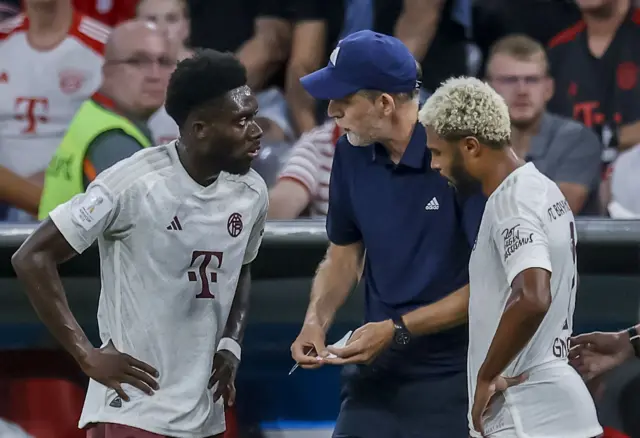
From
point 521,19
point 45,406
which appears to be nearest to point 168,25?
point 521,19

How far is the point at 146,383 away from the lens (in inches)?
111

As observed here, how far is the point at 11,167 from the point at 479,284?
254 centimetres

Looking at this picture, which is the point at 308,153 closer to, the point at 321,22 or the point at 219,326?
the point at 321,22

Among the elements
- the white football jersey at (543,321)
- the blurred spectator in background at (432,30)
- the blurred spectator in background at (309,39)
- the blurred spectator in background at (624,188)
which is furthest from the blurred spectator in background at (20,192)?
the white football jersey at (543,321)

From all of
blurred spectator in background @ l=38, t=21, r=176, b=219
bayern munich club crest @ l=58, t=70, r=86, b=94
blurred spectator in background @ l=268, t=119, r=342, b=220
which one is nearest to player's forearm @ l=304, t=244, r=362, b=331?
blurred spectator in background @ l=268, t=119, r=342, b=220

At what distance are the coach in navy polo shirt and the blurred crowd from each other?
1185mm

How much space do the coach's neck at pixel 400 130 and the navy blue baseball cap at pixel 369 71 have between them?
50 millimetres

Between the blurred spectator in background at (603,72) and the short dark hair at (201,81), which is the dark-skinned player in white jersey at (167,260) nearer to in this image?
the short dark hair at (201,81)

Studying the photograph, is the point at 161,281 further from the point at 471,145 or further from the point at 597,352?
the point at 597,352

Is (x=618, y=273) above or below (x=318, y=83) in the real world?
below

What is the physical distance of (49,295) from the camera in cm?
→ 275

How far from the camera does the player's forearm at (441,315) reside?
293 cm

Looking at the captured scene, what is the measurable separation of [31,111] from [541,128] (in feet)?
6.34

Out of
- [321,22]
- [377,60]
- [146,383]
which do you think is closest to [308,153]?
[321,22]
